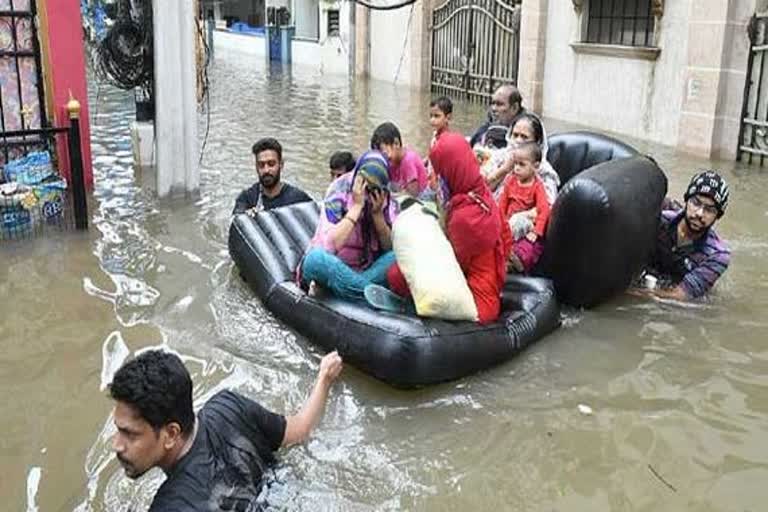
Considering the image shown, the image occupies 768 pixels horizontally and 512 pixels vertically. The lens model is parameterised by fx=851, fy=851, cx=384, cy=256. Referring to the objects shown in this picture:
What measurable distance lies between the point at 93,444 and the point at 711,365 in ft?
10.3

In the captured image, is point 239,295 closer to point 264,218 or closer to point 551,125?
point 264,218

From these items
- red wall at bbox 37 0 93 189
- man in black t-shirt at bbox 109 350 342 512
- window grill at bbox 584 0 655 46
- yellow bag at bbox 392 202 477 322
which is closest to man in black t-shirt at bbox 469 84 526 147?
yellow bag at bbox 392 202 477 322

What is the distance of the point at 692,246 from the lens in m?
5.33

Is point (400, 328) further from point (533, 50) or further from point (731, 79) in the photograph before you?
point (533, 50)

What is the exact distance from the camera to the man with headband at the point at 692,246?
5016 mm

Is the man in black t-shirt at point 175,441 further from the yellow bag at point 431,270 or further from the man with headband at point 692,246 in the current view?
the man with headband at point 692,246

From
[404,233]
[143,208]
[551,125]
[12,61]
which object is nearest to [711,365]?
[404,233]

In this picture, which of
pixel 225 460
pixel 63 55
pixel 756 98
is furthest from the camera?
pixel 756 98

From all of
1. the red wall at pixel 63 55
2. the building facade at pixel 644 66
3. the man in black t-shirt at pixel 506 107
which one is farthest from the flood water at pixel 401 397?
the building facade at pixel 644 66

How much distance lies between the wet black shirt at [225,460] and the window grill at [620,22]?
33.7ft

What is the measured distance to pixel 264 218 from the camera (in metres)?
5.82

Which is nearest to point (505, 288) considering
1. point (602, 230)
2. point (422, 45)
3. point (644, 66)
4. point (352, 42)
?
point (602, 230)

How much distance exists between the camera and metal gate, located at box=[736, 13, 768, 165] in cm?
966

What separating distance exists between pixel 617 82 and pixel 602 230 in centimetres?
804
